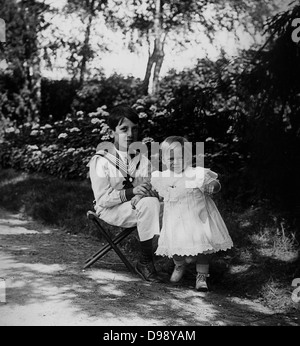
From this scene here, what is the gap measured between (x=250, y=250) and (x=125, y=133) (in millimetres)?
1668

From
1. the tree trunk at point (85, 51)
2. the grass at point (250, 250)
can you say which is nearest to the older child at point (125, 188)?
the grass at point (250, 250)

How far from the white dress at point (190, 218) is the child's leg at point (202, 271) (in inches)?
3.2

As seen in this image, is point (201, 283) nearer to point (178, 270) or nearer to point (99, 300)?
point (178, 270)

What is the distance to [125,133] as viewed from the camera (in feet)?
16.1

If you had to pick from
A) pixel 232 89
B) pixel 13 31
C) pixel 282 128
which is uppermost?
pixel 13 31

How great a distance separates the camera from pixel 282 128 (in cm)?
501

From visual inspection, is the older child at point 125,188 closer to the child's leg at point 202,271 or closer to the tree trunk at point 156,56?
the child's leg at point 202,271

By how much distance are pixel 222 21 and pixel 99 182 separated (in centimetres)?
1005

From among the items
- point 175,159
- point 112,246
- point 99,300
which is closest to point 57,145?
point 112,246

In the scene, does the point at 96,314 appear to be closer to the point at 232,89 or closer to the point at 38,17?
the point at 232,89

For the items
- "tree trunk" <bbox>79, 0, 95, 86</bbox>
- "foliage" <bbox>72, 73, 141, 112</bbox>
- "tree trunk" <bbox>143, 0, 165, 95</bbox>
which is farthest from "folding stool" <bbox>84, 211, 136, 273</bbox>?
→ "tree trunk" <bbox>79, 0, 95, 86</bbox>

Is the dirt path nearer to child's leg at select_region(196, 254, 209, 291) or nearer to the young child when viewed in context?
child's leg at select_region(196, 254, 209, 291)
